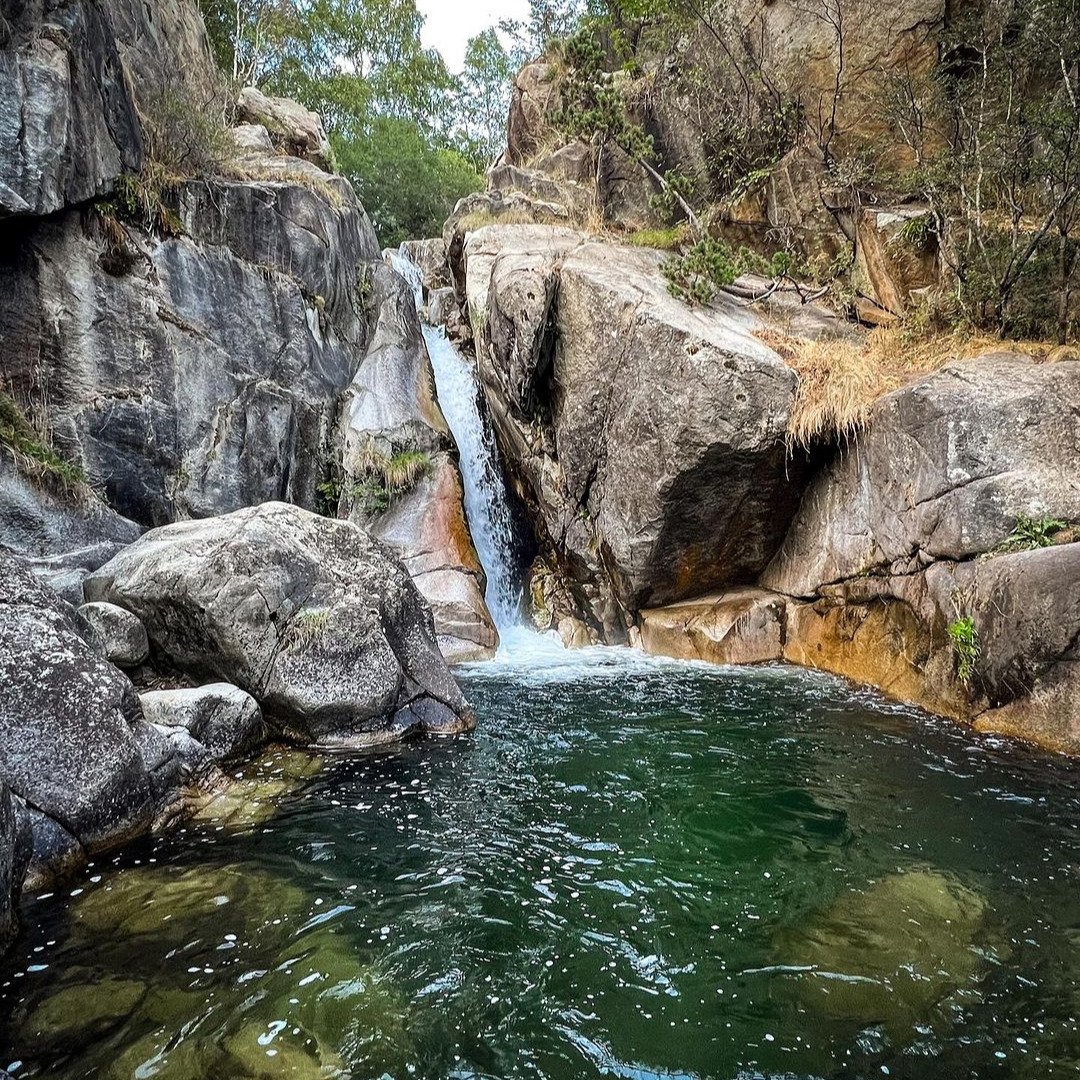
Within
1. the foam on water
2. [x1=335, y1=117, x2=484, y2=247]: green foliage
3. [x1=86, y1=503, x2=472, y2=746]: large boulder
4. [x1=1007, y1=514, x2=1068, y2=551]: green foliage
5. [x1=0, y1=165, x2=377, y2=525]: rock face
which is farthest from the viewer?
[x1=335, y1=117, x2=484, y2=247]: green foliage

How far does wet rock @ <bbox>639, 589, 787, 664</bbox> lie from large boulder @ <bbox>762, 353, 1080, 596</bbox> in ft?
3.00

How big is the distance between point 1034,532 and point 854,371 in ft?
10.8

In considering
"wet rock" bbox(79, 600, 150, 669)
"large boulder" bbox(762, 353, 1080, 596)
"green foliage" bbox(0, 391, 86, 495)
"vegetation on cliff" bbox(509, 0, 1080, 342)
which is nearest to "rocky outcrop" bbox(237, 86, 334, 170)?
"vegetation on cliff" bbox(509, 0, 1080, 342)

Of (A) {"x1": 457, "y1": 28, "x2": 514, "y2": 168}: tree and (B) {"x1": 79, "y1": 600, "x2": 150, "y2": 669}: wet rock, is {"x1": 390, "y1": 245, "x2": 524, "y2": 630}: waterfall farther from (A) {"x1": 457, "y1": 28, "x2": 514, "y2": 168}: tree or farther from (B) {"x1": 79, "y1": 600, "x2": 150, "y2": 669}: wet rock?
(A) {"x1": 457, "y1": 28, "x2": 514, "y2": 168}: tree

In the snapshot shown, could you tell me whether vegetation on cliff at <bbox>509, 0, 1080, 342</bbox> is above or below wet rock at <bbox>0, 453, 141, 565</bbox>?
above

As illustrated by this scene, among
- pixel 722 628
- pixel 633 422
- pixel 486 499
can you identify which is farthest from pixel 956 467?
pixel 486 499

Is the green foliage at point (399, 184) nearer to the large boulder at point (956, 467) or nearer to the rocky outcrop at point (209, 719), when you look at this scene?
the large boulder at point (956, 467)

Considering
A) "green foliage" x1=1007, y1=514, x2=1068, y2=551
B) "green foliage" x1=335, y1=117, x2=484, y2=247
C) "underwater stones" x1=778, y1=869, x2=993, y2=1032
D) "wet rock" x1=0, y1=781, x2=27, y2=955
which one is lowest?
"underwater stones" x1=778, y1=869, x2=993, y2=1032

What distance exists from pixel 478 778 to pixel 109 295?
1035cm

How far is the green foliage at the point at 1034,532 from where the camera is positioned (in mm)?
7520

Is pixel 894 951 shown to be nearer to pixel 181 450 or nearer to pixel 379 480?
pixel 379 480

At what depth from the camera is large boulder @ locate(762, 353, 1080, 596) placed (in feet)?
25.9

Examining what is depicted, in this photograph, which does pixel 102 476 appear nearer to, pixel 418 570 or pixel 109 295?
pixel 109 295

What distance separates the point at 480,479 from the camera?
15.1 meters
